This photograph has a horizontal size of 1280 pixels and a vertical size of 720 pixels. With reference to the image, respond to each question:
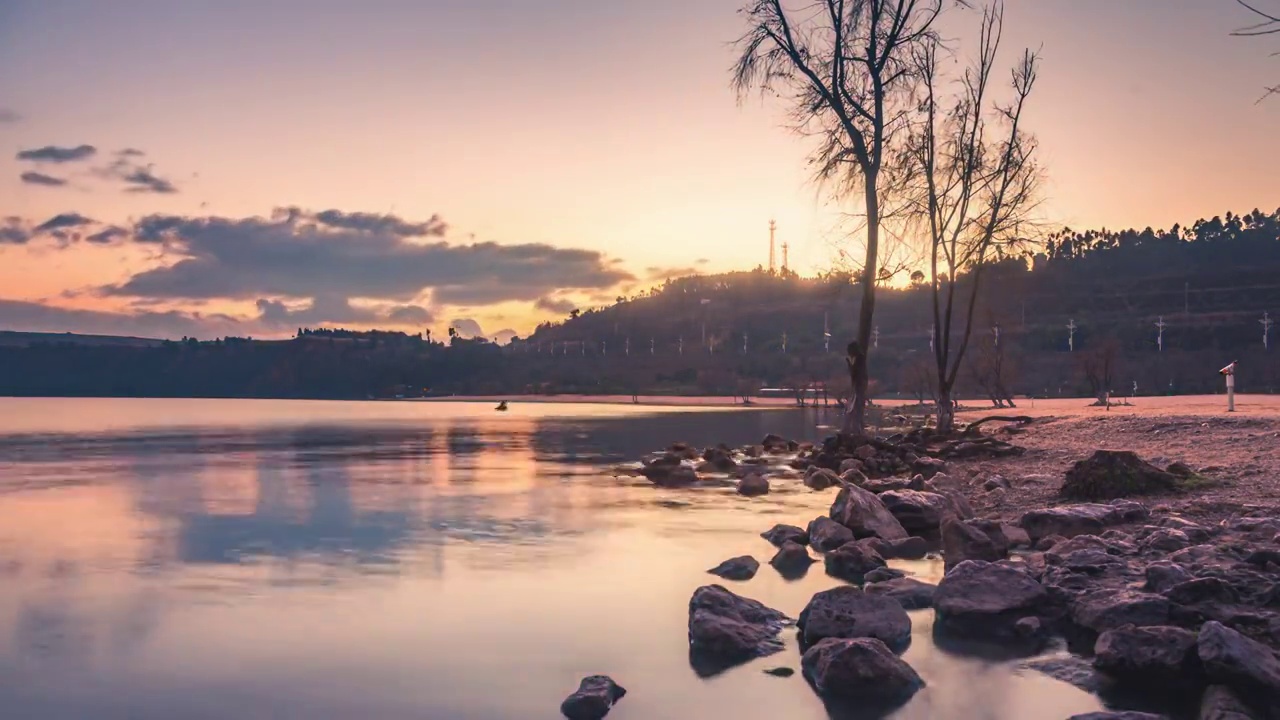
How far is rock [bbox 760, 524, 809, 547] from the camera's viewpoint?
13852 millimetres

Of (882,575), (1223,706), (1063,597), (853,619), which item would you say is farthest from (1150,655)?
(882,575)

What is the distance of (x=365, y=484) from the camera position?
83.6ft

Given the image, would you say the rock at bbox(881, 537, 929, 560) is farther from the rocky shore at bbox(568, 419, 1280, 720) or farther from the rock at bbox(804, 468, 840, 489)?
the rock at bbox(804, 468, 840, 489)

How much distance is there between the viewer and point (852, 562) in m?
11.8

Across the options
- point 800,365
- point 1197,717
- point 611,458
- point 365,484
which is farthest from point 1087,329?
point 1197,717

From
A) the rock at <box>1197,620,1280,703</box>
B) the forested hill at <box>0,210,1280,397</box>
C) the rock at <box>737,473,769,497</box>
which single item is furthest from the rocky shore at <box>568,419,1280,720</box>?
the forested hill at <box>0,210,1280,397</box>

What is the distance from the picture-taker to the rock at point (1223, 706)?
6223mm

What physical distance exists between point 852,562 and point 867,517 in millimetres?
1904

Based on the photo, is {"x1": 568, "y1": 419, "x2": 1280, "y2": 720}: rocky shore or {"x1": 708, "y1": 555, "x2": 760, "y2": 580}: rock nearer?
{"x1": 568, "y1": 419, "x2": 1280, "y2": 720}: rocky shore

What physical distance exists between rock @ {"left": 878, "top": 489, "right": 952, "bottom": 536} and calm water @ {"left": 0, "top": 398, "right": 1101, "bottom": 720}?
2.24m

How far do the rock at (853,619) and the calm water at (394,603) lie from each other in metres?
0.24

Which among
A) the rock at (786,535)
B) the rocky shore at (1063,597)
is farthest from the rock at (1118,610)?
the rock at (786,535)

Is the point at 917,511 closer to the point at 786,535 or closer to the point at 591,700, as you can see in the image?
the point at 786,535

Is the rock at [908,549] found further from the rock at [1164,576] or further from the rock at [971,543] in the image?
the rock at [1164,576]
